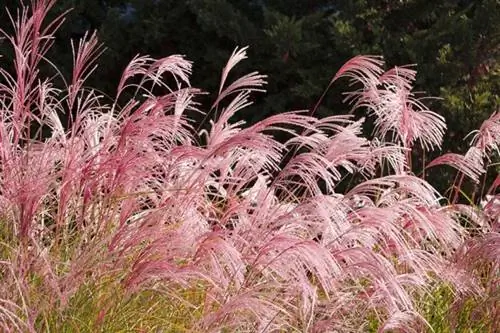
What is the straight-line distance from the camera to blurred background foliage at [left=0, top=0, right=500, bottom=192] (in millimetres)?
6273

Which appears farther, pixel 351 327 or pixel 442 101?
pixel 442 101

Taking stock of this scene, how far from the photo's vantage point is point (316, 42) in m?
6.43

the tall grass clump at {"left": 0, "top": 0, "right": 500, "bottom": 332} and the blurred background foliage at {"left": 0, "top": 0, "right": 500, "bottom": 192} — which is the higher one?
the tall grass clump at {"left": 0, "top": 0, "right": 500, "bottom": 332}

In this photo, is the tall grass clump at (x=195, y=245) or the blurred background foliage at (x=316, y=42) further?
the blurred background foliage at (x=316, y=42)

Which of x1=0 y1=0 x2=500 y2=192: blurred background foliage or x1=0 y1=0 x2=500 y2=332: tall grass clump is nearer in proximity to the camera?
x1=0 y1=0 x2=500 y2=332: tall grass clump

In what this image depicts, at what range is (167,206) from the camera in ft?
10.9

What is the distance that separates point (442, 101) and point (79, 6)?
235 centimetres

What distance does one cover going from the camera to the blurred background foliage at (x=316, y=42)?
20.6 ft

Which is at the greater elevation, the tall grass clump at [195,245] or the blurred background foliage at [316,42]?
the tall grass clump at [195,245]

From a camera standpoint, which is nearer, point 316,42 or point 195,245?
point 195,245

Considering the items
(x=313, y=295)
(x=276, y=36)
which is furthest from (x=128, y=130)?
(x=276, y=36)

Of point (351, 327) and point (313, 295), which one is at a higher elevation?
point (313, 295)

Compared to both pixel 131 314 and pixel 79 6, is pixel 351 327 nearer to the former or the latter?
pixel 131 314

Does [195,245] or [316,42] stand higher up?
[195,245]
